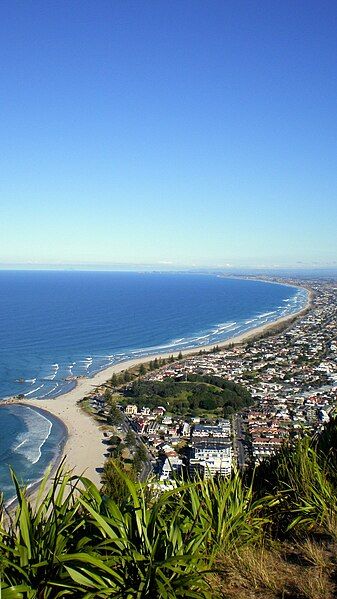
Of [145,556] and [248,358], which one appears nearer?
[145,556]

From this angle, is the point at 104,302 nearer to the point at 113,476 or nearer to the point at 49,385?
the point at 49,385

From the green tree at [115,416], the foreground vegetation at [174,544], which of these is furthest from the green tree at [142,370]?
the foreground vegetation at [174,544]

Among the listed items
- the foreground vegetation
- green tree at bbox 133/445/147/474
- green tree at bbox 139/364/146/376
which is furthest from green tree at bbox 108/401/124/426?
the foreground vegetation

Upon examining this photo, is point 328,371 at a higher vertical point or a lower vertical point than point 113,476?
lower

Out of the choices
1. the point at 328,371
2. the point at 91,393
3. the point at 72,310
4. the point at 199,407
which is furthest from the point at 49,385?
the point at 72,310

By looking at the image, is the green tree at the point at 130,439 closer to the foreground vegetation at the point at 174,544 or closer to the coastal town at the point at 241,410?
the coastal town at the point at 241,410

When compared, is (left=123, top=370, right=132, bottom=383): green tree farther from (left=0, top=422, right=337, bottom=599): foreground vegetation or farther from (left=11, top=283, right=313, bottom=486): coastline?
(left=0, top=422, right=337, bottom=599): foreground vegetation
